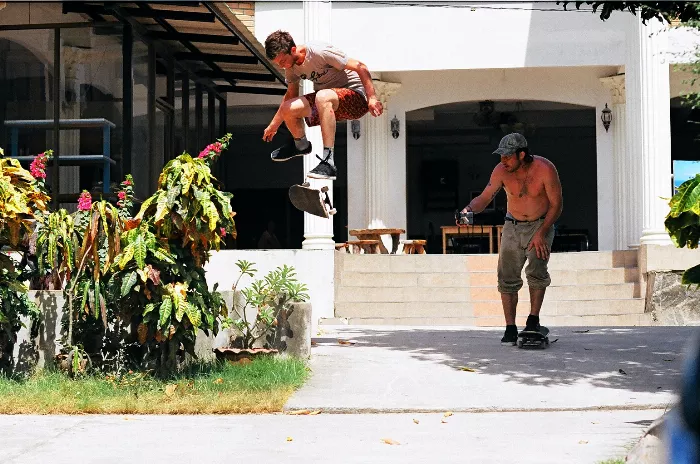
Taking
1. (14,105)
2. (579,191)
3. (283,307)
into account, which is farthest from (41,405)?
(579,191)

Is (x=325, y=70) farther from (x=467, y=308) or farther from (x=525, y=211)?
(x=467, y=308)

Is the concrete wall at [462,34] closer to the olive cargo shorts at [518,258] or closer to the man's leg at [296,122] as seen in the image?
the olive cargo shorts at [518,258]

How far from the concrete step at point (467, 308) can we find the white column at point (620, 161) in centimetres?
301

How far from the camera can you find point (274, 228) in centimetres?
2808

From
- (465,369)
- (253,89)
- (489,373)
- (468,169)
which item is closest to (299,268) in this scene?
(253,89)

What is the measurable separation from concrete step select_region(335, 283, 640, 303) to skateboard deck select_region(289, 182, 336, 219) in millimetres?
5779

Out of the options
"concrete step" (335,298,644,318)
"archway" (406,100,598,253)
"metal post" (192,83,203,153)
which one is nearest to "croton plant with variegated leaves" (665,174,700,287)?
"concrete step" (335,298,644,318)

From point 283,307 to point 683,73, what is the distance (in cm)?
1237

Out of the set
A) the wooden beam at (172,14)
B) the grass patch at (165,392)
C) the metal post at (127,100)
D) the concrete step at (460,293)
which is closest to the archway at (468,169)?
the concrete step at (460,293)

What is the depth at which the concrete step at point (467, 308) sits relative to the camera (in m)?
14.6

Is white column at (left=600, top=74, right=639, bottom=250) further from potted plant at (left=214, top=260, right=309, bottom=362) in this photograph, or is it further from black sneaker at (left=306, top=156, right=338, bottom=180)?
potted plant at (left=214, top=260, right=309, bottom=362)

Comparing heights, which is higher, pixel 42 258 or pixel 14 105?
pixel 14 105

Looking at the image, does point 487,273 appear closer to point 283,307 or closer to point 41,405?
point 283,307

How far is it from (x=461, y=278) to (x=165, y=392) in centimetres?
869
